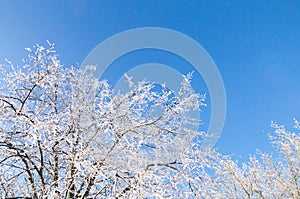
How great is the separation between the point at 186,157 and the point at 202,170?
37 cm

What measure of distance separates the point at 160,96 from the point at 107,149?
137 centimetres

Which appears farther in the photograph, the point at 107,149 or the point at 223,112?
the point at 223,112

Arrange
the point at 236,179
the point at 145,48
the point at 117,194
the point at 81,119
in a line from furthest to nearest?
the point at 236,179 < the point at 145,48 < the point at 81,119 < the point at 117,194

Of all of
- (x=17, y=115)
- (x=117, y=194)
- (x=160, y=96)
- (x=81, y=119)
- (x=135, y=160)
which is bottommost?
(x=117, y=194)

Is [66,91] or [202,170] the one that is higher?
[66,91]

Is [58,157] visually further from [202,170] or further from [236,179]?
[236,179]

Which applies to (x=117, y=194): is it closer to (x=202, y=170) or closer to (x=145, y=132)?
(x=145, y=132)

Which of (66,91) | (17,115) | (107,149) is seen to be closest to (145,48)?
(66,91)

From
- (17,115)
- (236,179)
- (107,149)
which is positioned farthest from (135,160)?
(236,179)

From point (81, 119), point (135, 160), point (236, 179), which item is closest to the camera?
point (135, 160)

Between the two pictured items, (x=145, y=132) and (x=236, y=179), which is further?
(x=236, y=179)

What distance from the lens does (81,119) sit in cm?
548

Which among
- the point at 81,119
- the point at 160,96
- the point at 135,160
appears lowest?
the point at 135,160

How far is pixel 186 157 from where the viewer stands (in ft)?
18.2
